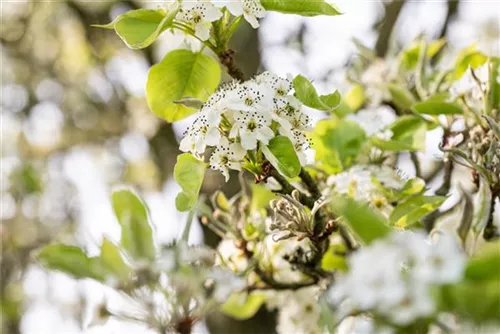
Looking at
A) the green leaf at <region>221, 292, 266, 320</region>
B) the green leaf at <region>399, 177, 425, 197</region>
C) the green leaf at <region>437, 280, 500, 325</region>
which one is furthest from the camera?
the green leaf at <region>221, 292, 266, 320</region>

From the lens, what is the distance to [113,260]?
963 millimetres

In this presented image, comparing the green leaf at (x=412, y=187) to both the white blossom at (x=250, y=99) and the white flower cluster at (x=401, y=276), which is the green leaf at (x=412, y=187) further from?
the white flower cluster at (x=401, y=276)

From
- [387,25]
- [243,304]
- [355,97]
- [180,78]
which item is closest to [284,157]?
[180,78]

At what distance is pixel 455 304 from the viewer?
0.56 meters

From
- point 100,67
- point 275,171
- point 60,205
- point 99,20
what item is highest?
point 275,171

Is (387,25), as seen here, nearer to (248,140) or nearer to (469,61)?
(469,61)

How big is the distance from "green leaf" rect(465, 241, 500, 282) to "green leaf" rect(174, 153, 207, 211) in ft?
1.62

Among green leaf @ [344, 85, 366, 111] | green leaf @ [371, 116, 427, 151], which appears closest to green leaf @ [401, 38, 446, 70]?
green leaf @ [344, 85, 366, 111]

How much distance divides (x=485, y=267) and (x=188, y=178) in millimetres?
537

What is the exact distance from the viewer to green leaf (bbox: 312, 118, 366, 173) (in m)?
1.36

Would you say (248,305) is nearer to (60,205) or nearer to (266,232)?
(266,232)

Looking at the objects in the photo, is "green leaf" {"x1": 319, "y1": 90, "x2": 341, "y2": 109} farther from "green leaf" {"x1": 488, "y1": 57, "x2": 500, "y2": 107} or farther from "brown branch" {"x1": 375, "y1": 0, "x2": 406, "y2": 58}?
"brown branch" {"x1": 375, "y1": 0, "x2": 406, "y2": 58}

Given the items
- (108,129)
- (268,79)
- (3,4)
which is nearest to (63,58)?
(3,4)

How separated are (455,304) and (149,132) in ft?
8.68
